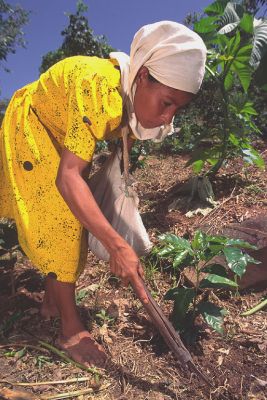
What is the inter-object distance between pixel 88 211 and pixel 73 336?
2.38 ft

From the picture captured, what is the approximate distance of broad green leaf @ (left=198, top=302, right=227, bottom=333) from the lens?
157 centimetres

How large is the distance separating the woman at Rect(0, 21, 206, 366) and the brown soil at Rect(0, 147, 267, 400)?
0.43ft

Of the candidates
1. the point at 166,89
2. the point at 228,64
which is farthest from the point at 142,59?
the point at 228,64

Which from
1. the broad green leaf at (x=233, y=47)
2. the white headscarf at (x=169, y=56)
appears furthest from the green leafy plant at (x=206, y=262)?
the broad green leaf at (x=233, y=47)

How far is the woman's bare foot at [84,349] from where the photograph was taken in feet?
5.30

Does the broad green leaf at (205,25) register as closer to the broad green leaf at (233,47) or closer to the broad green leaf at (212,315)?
the broad green leaf at (233,47)

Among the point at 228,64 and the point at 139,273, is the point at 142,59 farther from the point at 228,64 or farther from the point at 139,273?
the point at 228,64

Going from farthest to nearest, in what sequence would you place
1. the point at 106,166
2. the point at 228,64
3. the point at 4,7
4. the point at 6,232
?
the point at 4,7 < the point at 228,64 < the point at 6,232 < the point at 106,166

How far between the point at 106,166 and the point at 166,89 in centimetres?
60

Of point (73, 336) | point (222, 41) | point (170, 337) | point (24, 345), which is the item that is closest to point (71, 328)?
point (73, 336)

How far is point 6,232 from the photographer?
1984 mm

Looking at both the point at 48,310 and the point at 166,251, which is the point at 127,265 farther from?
the point at 48,310

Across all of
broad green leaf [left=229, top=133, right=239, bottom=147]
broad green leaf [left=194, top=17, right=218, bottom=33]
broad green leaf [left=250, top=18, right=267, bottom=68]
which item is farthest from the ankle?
broad green leaf [left=250, top=18, right=267, bottom=68]

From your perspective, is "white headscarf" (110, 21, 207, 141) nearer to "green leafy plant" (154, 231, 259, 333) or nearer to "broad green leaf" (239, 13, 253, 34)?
"green leafy plant" (154, 231, 259, 333)
